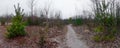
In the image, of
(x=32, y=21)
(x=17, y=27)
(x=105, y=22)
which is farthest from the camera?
(x=32, y=21)

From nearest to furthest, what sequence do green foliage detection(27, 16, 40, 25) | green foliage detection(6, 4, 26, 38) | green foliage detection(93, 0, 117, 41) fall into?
green foliage detection(93, 0, 117, 41) → green foliage detection(6, 4, 26, 38) → green foliage detection(27, 16, 40, 25)

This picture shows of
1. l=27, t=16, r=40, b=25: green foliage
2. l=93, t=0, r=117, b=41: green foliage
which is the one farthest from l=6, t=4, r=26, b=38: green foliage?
l=27, t=16, r=40, b=25: green foliage

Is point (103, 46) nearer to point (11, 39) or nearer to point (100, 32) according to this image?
point (100, 32)

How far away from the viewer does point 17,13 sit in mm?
21656

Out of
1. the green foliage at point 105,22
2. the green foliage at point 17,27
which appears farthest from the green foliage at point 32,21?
the green foliage at point 105,22

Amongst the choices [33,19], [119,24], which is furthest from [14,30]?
[33,19]

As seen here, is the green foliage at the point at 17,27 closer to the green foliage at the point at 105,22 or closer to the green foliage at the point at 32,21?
the green foliage at the point at 105,22

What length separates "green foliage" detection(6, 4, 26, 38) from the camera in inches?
822

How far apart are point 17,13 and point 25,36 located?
8.59 feet

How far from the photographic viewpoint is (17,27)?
20906 millimetres

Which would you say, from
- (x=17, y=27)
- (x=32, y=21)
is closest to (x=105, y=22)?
(x=17, y=27)

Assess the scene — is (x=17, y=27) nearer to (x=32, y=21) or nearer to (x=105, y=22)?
(x=105, y=22)

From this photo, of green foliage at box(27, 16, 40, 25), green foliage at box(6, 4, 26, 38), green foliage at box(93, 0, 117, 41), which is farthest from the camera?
green foliage at box(27, 16, 40, 25)

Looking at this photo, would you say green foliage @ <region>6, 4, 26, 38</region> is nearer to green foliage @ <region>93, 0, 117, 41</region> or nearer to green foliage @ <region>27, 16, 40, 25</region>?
green foliage @ <region>93, 0, 117, 41</region>
